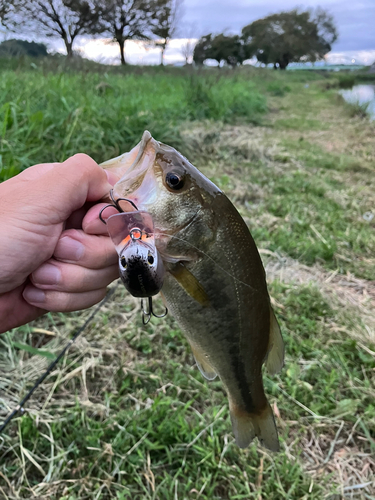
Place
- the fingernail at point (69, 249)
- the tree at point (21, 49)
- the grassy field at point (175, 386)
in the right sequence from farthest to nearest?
the tree at point (21, 49) < the grassy field at point (175, 386) < the fingernail at point (69, 249)

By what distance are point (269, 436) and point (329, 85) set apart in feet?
109

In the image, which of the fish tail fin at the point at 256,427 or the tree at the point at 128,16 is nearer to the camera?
the fish tail fin at the point at 256,427

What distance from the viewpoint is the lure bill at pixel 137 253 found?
0.79 meters

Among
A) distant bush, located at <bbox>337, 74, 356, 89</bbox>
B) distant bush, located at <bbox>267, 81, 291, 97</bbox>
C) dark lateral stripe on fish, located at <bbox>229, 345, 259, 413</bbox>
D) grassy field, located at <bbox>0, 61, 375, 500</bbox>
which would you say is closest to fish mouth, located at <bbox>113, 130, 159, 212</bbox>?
dark lateral stripe on fish, located at <bbox>229, 345, 259, 413</bbox>

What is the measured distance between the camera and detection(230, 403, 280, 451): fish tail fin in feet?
4.24

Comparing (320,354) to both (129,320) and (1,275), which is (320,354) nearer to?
(129,320)

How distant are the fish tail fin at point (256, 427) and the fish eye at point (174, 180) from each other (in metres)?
0.86

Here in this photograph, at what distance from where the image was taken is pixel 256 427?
4.29ft

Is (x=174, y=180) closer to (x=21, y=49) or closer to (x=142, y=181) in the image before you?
(x=142, y=181)

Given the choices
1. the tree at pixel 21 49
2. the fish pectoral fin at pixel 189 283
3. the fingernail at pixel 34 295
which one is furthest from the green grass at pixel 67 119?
the fish pectoral fin at pixel 189 283

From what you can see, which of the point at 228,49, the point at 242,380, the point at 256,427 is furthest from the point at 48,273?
the point at 228,49

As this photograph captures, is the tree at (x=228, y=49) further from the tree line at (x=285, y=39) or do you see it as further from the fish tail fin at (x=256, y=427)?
the fish tail fin at (x=256, y=427)

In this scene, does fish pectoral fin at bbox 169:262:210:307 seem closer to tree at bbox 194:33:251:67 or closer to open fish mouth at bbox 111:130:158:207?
open fish mouth at bbox 111:130:158:207

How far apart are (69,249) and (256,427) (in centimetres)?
92
